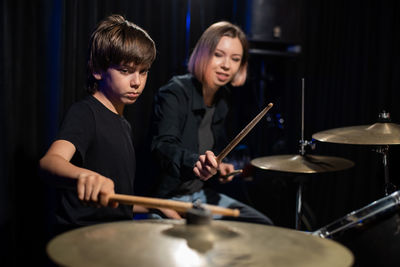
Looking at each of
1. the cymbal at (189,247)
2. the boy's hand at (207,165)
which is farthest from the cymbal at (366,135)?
the cymbal at (189,247)

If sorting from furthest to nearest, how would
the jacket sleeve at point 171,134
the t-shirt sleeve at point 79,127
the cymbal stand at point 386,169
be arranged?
the jacket sleeve at point 171,134
the cymbal stand at point 386,169
the t-shirt sleeve at point 79,127

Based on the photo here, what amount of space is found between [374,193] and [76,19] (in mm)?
2478

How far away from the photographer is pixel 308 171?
1.64m

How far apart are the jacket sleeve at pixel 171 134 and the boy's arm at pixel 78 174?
2.17 feet

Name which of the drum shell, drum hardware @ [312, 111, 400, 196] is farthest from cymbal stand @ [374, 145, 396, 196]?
the drum shell

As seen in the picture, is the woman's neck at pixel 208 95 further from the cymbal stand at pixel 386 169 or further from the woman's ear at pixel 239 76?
the cymbal stand at pixel 386 169

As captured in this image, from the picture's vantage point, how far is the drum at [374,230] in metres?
1.02

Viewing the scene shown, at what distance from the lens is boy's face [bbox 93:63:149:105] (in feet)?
4.49

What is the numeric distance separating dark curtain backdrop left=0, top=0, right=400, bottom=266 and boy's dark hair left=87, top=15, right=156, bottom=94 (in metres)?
0.56

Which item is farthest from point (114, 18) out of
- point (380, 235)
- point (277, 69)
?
point (277, 69)

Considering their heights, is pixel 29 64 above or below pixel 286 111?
above

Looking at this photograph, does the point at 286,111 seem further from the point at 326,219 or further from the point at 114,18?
the point at 114,18

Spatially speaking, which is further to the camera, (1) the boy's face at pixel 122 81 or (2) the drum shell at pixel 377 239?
(1) the boy's face at pixel 122 81

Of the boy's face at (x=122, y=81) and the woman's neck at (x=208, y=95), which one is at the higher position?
the boy's face at (x=122, y=81)
